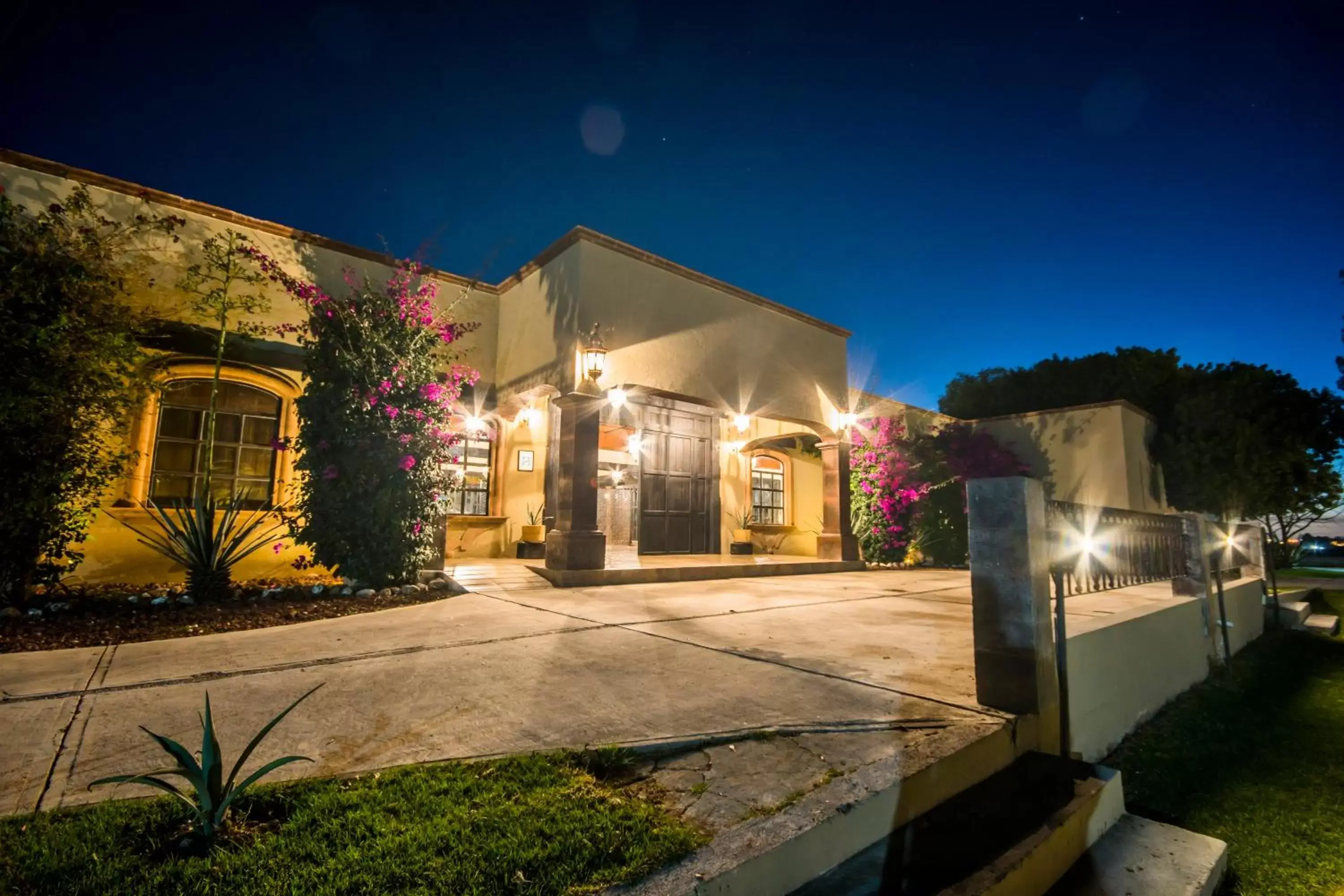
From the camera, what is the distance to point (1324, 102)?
43.1 feet

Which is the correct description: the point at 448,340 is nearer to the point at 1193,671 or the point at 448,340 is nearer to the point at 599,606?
the point at 599,606

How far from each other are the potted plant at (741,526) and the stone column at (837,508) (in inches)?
57.5

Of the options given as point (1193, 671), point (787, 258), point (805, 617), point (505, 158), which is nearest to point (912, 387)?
point (1193, 671)

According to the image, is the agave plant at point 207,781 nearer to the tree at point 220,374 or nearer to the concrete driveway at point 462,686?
the concrete driveway at point 462,686

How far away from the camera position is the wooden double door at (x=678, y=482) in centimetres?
909

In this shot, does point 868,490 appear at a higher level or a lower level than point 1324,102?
lower

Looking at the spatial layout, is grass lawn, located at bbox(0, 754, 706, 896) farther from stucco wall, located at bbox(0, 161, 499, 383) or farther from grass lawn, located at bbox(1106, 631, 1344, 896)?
stucco wall, located at bbox(0, 161, 499, 383)

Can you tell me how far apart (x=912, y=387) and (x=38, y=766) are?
1138cm

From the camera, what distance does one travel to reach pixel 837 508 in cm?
896

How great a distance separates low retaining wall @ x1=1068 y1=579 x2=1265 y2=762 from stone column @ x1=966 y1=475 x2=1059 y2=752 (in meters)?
0.38

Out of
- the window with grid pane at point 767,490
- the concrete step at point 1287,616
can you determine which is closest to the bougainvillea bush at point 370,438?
the window with grid pane at point 767,490

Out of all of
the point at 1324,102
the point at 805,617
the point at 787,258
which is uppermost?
the point at 787,258

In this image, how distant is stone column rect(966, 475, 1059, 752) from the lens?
2.33 metres

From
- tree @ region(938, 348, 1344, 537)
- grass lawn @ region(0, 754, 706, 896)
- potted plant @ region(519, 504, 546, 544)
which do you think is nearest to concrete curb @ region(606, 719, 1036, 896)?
grass lawn @ region(0, 754, 706, 896)
